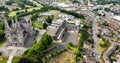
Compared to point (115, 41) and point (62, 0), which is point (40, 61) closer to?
point (115, 41)

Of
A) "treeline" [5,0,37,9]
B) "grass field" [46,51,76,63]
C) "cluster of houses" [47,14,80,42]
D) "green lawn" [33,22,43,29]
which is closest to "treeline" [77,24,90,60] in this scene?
"grass field" [46,51,76,63]

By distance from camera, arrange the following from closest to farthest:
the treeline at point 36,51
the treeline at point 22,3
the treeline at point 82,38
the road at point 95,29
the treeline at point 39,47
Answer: the treeline at point 36,51 → the treeline at point 39,47 → the treeline at point 82,38 → the road at point 95,29 → the treeline at point 22,3

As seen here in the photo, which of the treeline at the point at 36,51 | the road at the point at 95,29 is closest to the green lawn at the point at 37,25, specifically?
the treeline at the point at 36,51

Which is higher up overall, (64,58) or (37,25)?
(37,25)

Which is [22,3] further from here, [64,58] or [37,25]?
[64,58]

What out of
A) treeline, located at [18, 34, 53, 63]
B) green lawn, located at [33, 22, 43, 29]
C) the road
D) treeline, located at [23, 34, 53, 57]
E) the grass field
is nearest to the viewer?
treeline, located at [18, 34, 53, 63]

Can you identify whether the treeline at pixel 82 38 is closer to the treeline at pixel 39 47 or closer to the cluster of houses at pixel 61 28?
the cluster of houses at pixel 61 28

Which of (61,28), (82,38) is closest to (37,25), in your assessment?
(61,28)

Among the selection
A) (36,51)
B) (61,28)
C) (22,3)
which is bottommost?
(61,28)

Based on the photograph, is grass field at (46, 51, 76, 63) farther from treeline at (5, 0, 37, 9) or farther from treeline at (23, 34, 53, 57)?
treeline at (5, 0, 37, 9)
